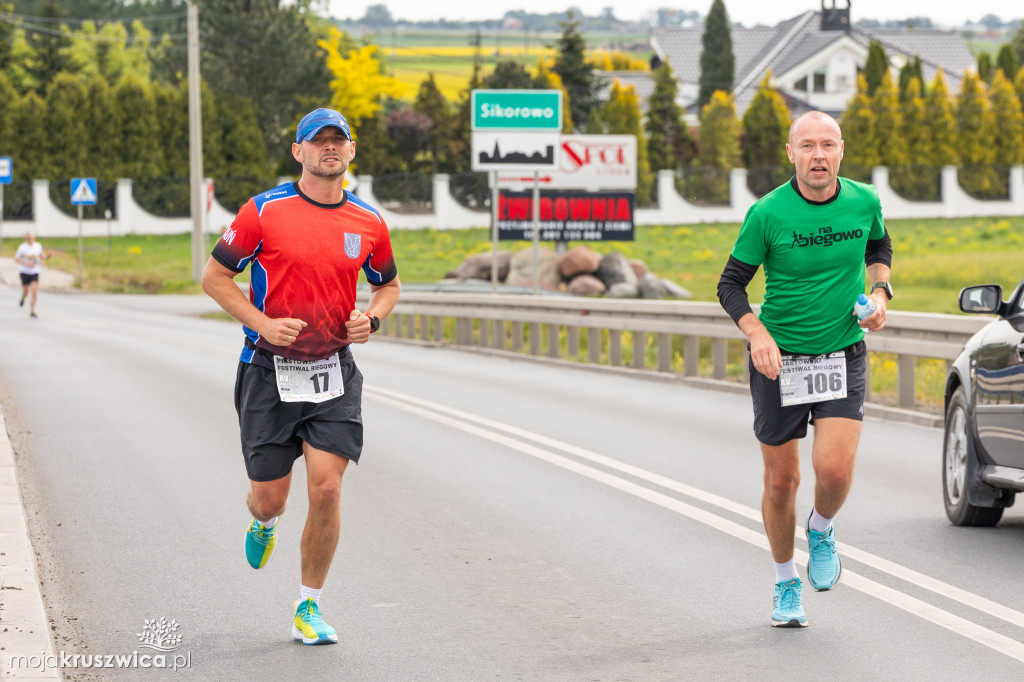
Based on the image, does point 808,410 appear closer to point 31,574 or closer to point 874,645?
point 874,645

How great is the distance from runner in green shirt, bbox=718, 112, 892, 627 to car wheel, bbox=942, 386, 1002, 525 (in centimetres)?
240

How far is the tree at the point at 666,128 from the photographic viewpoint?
8038 centimetres

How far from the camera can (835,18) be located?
11356 cm

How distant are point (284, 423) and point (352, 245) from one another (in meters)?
0.71

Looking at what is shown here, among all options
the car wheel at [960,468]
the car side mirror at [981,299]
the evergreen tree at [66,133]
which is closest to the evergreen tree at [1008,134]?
the evergreen tree at [66,133]

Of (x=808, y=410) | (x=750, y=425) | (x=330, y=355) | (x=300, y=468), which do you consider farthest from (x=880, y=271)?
(x=750, y=425)

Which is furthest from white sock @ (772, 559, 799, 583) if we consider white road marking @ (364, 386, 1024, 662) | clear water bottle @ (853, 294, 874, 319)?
clear water bottle @ (853, 294, 874, 319)

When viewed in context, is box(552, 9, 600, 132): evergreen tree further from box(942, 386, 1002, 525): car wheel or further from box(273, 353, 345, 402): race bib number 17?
box(273, 353, 345, 402): race bib number 17

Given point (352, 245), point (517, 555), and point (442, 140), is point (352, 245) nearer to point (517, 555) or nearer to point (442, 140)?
point (517, 555)

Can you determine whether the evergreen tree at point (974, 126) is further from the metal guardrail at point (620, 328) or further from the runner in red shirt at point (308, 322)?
the runner in red shirt at point (308, 322)

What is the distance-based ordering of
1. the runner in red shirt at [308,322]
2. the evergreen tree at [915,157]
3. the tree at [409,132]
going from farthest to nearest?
1. the tree at [409,132]
2. the evergreen tree at [915,157]
3. the runner in red shirt at [308,322]

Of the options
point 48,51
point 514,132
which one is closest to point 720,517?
point 514,132

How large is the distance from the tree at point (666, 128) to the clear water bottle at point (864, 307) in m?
74.6

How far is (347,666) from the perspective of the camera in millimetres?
5910
